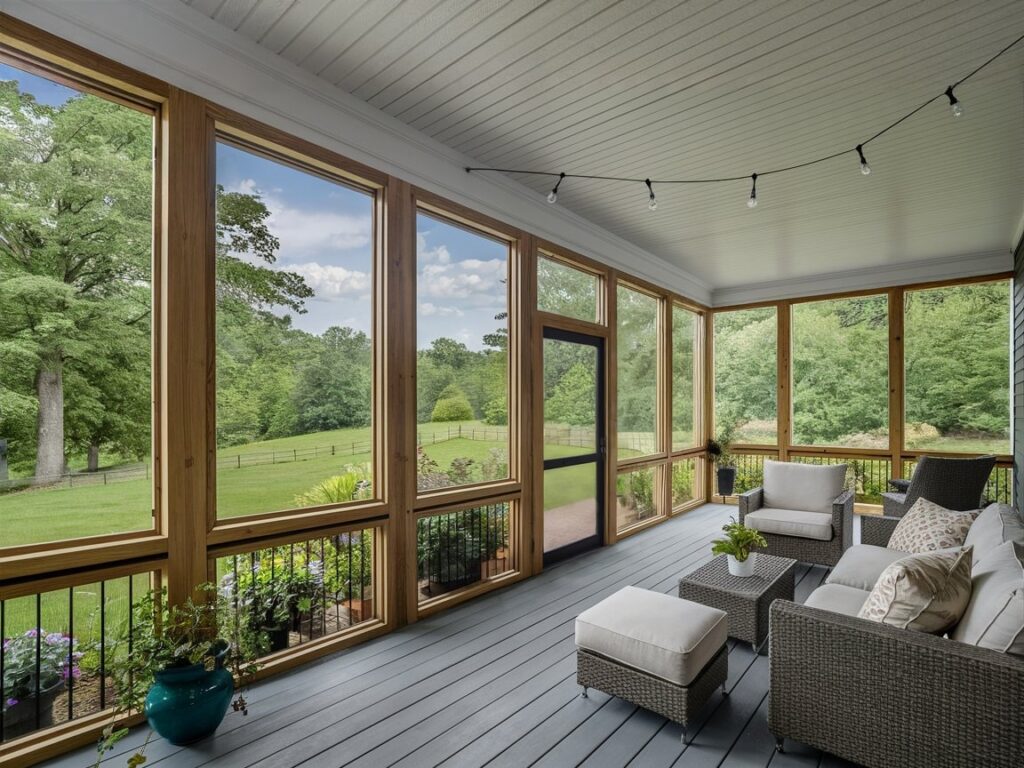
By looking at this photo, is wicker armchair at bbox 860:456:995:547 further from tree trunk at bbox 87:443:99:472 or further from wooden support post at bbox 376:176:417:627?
tree trunk at bbox 87:443:99:472

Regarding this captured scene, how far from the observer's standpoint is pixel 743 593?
9.29ft

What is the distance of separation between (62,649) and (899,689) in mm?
3162

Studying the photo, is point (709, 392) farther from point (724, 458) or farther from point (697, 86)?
point (697, 86)

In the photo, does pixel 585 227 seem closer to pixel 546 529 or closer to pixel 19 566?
pixel 546 529

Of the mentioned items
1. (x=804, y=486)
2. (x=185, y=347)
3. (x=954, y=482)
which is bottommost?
(x=804, y=486)

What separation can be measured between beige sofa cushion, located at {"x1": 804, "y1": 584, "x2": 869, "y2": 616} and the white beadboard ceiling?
8.29 feet

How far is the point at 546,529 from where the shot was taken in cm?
438

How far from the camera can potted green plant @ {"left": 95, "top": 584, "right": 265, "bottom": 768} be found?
2.01m

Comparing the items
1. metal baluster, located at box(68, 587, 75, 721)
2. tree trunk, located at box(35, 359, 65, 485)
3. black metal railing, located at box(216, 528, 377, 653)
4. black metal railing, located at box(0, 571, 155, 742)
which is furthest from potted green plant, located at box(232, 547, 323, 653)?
tree trunk, located at box(35, 359, 65, 485)

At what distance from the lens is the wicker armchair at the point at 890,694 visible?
63.2 inches

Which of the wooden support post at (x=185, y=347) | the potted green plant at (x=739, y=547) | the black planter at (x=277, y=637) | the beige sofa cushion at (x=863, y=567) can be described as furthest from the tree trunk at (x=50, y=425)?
the beige sofa cushion at (x=863, y=567)

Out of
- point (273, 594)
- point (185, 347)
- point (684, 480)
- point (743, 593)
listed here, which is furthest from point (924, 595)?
point (684, 480)

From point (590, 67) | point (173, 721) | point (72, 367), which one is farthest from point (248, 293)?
point (590, 67)

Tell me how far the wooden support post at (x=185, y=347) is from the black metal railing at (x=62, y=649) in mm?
227
